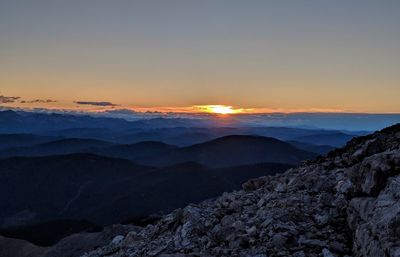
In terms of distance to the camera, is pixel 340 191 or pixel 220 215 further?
pixel 220 215

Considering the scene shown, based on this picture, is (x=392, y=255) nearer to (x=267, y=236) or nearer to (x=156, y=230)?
(x=267, y=236)

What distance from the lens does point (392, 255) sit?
34.6ft

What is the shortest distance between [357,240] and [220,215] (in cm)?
820

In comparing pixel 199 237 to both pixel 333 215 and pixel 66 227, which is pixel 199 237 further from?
pixel 66 227

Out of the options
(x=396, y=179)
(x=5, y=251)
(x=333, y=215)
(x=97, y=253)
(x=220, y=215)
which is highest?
(x=396, y=179)

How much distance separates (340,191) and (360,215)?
12.2 ft

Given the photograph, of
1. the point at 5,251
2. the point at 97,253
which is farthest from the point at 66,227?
the point at 97,253

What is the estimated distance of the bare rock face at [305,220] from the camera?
12.8 meters

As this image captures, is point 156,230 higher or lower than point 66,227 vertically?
higher

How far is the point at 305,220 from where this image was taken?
53.4 feet

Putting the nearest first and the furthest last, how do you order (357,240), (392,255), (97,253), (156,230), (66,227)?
(392,255), (357,240), (156,230), (97,253), (66,227)

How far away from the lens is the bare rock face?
12.8 metres

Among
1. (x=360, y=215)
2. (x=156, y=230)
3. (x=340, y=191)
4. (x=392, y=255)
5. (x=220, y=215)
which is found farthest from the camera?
(x=156, y=230)

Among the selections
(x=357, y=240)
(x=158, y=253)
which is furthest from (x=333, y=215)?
(x=158, y=253)
